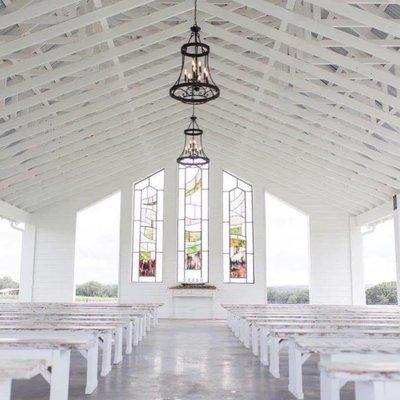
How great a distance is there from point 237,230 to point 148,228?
2526 millimetres

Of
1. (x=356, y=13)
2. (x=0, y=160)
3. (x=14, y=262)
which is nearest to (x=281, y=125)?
(x=356, y=13)

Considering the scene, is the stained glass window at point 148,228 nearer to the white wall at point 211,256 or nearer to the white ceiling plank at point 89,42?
the white wall at point 211,256

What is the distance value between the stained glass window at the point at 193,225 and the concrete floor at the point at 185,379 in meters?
6.76

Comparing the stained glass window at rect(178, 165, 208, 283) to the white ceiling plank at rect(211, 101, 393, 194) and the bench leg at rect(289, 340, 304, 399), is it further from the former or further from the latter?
the bench leg at rect(289, 340, 304, 399)

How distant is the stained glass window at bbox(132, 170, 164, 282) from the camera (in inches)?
543

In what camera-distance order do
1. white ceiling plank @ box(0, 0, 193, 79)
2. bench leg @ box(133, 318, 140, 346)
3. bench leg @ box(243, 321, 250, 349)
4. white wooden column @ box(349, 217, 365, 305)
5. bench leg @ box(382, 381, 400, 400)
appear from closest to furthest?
bench leg @ box(382, 381, 400, 400)
white ceiling plank @ box(0, 0, 193, 79)
bench leg @ box(243, 321, 250, 349)
bench leg @ box(133, 318, 140, 346)
white wooden column @ box(349, 217, 365, 305)

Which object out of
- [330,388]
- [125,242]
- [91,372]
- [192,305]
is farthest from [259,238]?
[330,388]

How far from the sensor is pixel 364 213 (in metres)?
13.1

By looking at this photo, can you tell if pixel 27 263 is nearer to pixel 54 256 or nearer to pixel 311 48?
pixel 54 256

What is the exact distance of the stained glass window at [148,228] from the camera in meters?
13.8

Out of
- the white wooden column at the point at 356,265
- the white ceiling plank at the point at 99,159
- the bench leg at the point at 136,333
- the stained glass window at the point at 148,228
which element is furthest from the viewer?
the stained glass window at the point at 148,228

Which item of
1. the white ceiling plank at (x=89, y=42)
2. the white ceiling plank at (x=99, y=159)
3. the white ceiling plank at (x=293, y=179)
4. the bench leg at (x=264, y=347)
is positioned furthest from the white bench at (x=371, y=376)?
the white ceiling plank at (x=293, y=179)

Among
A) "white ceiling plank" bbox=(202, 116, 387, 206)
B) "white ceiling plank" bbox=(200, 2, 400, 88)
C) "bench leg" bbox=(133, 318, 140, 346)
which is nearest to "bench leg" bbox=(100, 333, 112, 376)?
"bench leg" bbox=(133, 318, 140, 346)

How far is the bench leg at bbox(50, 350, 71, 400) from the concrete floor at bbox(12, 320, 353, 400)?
1.60ft
